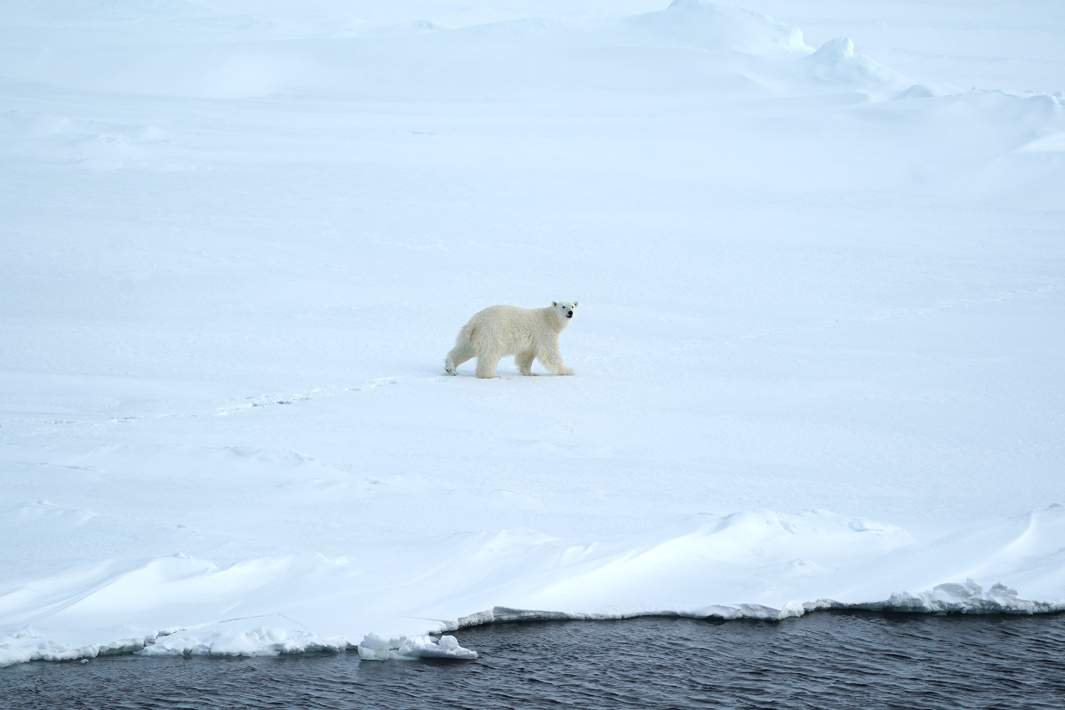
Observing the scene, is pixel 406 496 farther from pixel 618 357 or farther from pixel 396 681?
pixel 618 357

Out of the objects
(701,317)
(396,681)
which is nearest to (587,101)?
(701,317)

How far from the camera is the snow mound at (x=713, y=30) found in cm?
3075

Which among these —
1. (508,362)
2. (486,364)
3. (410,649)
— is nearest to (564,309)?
(486,364)

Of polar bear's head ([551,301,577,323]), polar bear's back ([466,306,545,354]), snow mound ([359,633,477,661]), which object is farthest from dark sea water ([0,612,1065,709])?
polar bear's head ([551,301,577,323])

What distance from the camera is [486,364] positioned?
416 inches

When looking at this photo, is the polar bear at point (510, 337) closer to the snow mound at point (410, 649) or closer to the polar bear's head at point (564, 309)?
the polar bear's head at point (564, 309)

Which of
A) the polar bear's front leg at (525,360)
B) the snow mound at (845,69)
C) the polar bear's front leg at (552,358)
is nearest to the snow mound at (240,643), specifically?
the polar bear's front leg at (552,358)

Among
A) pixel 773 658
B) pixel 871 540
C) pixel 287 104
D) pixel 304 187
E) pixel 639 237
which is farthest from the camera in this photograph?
pixel 287 104

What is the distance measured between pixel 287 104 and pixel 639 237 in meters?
11.9

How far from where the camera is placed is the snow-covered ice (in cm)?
643

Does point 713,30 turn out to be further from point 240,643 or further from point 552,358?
point 240,643

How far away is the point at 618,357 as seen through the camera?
11555 mm

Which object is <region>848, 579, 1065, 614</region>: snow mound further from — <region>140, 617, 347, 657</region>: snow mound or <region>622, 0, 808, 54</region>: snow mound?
<region>622, 0, 808, 54</region>: snow mound

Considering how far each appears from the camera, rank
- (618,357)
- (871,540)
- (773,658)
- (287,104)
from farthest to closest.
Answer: (287,104), (618,357), (871,540), (773,658)
